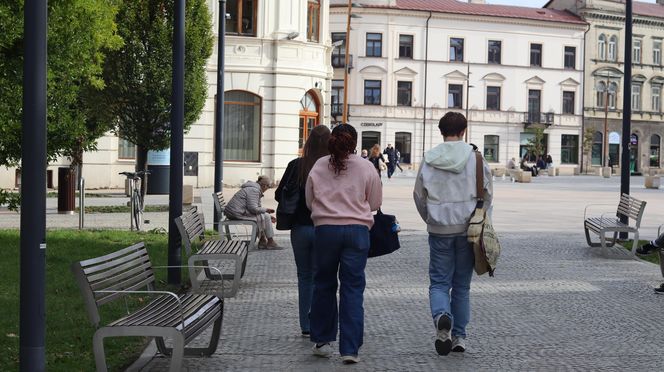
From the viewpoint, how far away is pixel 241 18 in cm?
3819

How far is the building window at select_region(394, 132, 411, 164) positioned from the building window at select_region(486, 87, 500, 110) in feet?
22.1

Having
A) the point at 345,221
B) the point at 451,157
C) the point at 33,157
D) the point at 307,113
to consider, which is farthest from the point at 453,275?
the point at 307,113

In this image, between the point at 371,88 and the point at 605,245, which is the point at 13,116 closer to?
the point at 605,245

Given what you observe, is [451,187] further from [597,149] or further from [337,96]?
[597,149]

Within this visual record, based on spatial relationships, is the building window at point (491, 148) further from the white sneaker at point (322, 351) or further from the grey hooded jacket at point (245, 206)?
the white sneaker at point (322, 351)

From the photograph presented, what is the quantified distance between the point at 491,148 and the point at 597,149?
10.1m

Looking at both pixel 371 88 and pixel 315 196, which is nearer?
pixel 315 196

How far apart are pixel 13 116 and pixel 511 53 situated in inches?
2587

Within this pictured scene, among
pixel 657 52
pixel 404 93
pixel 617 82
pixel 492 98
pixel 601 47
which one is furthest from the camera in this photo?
pixel 657 52

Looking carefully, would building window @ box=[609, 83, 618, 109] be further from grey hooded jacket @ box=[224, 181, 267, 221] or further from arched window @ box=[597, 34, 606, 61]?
grey hooded jacket @ box=[224, 181, 267, 221]

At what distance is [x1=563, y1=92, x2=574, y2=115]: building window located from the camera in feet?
267

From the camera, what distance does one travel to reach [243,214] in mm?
15891

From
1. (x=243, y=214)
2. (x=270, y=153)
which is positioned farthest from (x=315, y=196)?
(x=270, y=153)

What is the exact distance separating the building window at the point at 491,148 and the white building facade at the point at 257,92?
41016 mm
